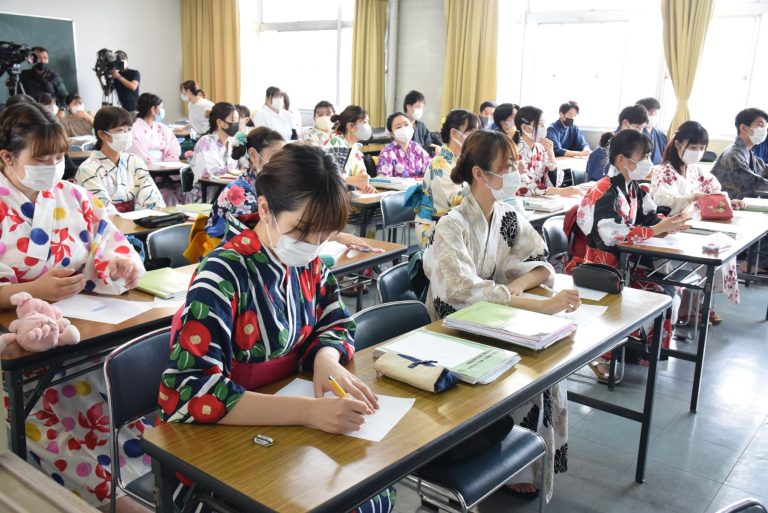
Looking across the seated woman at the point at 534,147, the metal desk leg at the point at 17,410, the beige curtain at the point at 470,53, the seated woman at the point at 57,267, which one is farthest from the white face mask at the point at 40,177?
the beige curtain at the point at 470,53

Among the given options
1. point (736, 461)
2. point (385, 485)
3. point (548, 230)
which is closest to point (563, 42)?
point (548, 230)

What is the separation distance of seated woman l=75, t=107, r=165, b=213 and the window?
6.75 m

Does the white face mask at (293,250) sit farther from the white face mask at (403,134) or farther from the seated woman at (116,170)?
the white face mask at (403,134)

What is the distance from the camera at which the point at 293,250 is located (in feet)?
4.86

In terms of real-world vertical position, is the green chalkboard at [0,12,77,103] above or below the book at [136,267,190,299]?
above

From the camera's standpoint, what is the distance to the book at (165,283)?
7.45ft

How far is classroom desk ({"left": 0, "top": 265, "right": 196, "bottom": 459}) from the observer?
1741 mm

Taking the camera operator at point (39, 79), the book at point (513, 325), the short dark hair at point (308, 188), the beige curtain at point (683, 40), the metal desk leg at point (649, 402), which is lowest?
the metal desk leg at point (649, 402)

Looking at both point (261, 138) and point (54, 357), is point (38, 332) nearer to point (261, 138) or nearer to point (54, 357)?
point (54, 357)

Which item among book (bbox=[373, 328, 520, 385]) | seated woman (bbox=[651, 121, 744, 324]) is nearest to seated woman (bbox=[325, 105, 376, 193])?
seated woman (bbox=[651, 121, 744, 324])

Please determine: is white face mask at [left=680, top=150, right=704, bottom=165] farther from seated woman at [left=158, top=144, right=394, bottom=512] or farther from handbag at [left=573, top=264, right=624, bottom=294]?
seated woman at [left=158, top=144, right=394, bottom=512]

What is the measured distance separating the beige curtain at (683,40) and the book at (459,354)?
6787 mm

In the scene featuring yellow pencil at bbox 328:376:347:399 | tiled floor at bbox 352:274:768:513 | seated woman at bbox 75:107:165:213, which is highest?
seated woman at bbox 75:107:165:213

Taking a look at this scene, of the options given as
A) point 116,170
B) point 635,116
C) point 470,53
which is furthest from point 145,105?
point 635,116
